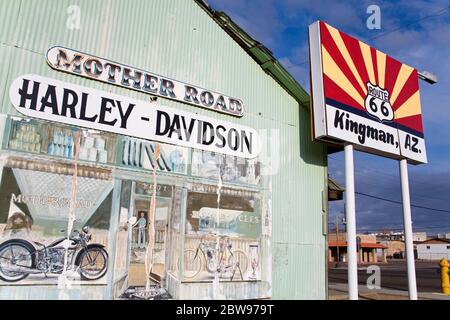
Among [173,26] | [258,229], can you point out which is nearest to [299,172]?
[258,229]

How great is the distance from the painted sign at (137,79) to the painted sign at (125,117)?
1.04 ft

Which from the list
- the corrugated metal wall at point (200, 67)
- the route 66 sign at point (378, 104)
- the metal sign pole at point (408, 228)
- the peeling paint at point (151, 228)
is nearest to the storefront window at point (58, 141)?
the corrugated metal wall at point (200, 67)

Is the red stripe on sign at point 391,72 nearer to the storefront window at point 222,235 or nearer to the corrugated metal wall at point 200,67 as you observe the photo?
the corrugated metal wall at point 200,67

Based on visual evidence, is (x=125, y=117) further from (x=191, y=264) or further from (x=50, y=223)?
(x=191, y=264)

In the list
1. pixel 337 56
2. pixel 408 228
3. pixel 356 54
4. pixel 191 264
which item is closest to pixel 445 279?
pixel 408 228

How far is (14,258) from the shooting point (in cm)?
663

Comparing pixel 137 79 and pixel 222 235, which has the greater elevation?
pixel 137 79

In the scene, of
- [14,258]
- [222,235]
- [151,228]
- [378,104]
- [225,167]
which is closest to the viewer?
[14,258]

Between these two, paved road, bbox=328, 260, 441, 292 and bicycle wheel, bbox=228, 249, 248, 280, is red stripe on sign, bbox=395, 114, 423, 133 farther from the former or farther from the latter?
paved road, bbox=328, 260, 441, 292

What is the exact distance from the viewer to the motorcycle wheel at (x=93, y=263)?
7238 millimetres

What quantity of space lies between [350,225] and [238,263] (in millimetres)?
3290
